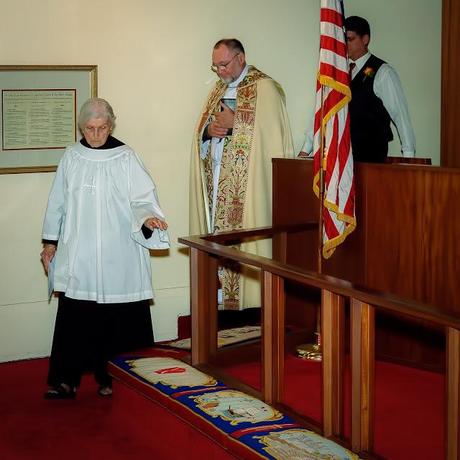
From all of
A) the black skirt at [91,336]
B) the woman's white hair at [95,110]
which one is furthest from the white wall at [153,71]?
the woman's white hair at [95,110]

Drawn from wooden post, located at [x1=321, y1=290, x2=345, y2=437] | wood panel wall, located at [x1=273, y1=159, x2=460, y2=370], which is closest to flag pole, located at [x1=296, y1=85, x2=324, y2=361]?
wood panel wall, located at [x1=273, y1=159, x2=460, y2=370]

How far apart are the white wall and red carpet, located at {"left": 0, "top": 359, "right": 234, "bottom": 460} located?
47.2 inches

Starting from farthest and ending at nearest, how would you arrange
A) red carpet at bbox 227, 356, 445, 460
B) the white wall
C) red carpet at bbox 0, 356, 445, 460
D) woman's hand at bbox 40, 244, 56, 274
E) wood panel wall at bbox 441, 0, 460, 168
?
wood panel wall at bbox 441, 0, 460, 168
the white wall
woman's hand at bbox 40, 244, 56, 274
red carpet at bbox 0, 356, 445, 460
red carpet at bbox 227, 356, 445, 460

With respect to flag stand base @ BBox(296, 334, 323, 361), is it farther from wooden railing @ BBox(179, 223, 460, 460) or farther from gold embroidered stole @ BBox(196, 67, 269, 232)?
gold embroidered stole @ BBox(196, 67, 269, 232)

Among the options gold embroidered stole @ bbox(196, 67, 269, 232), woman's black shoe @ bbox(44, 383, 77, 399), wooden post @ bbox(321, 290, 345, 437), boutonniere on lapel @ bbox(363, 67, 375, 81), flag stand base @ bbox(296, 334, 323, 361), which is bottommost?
woman's black shoe @ bbox(44, 383, 77, 399)

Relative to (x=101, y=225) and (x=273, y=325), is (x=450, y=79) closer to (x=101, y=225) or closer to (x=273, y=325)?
(x=101, y=225)

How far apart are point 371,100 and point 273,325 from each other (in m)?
3.07

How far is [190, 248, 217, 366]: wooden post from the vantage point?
5.99 metres

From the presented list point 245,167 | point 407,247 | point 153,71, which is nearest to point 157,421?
point 407,247

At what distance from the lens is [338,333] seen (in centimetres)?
476

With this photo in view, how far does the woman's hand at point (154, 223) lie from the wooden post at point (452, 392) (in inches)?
103

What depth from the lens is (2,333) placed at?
747cm

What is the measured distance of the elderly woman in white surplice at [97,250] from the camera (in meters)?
6.27

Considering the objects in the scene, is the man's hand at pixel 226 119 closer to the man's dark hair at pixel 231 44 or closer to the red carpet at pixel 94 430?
the man's dark hair at pixel 231 44
